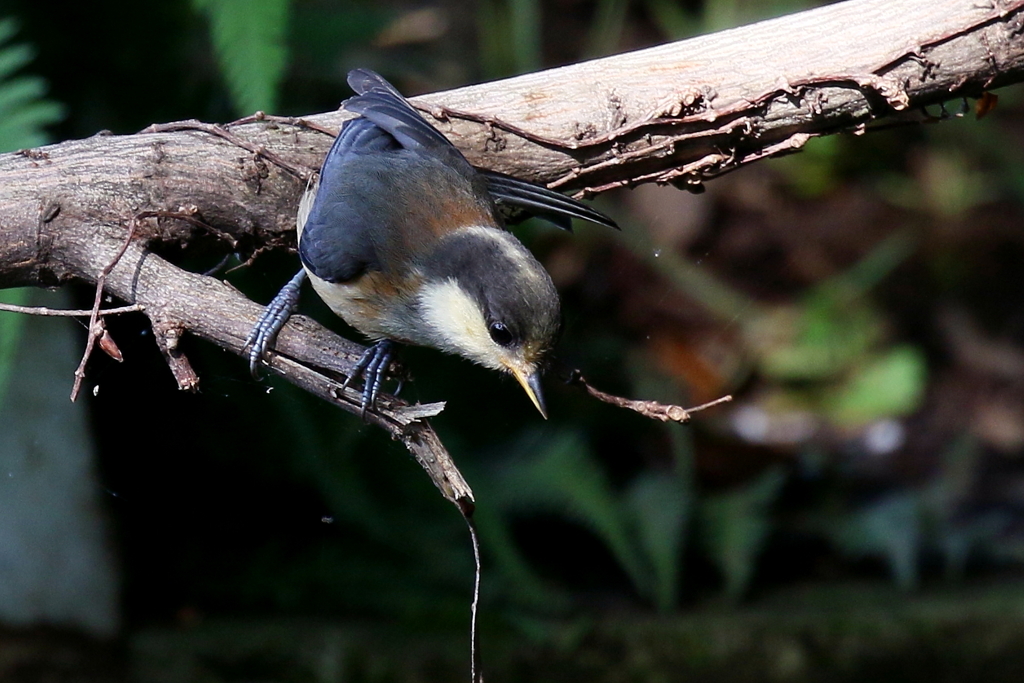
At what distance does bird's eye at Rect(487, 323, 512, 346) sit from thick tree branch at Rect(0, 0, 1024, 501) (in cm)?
37

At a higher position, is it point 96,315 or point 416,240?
point 416,240

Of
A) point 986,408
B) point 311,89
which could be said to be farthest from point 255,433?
point 986,408

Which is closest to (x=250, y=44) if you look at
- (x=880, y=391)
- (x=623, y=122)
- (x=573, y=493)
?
(x=623, y=122)

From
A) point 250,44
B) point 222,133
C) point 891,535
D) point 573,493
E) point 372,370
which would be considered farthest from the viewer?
point 891,535

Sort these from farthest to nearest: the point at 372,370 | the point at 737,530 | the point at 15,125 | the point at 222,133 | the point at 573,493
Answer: the point at 737,530, the point at 573,493, the point at 15,125, the point at 222,133, the point at 372,370

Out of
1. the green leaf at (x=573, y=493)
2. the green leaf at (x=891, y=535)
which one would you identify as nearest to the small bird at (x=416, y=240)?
the green leaf at (x=573, y=493)

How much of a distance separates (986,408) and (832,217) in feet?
3.58

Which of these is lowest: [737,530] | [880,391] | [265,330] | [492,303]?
[265,330]

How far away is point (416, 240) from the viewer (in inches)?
78.4

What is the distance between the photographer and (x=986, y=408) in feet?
13.4

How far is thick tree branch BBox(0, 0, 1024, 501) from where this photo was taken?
1839 mm

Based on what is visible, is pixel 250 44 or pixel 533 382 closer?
pixel 533 382

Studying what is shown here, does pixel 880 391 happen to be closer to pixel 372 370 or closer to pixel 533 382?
pixel 533 382

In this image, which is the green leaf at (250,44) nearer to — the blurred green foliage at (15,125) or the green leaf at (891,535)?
the blurred green foliage at (15,125)
